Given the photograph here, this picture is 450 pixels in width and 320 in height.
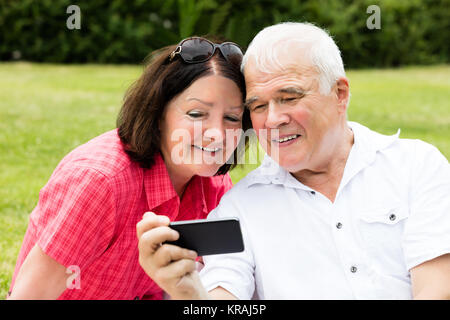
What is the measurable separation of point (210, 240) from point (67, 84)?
11280 millimetres

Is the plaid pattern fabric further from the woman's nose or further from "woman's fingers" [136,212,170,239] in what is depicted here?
"woman's fingers" [136,212,170,239]

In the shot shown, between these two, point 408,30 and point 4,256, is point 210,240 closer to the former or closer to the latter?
point 4,256

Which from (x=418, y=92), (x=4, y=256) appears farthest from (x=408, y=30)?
(x=4, y=256)

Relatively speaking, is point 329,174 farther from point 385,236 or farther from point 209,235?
point 209,235

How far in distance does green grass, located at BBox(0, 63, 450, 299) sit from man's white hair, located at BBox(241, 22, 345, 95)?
2.26 meters

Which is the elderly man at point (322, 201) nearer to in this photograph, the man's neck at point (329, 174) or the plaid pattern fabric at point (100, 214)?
the man's neck at point (329, 174)

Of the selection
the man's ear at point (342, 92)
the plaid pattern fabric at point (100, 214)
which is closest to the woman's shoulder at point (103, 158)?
the plaid pattern fabric at point (100, 214)

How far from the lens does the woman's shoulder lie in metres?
2.95

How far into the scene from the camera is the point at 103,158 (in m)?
3.01

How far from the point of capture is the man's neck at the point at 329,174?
317 centimetres

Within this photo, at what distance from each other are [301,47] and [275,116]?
338mm

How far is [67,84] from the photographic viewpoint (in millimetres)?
13219

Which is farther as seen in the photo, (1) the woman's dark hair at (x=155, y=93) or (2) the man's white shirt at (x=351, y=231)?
(1) the woman's dark hair at (x=155, y=93)

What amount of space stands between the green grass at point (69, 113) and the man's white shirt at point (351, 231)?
72.4 inches
